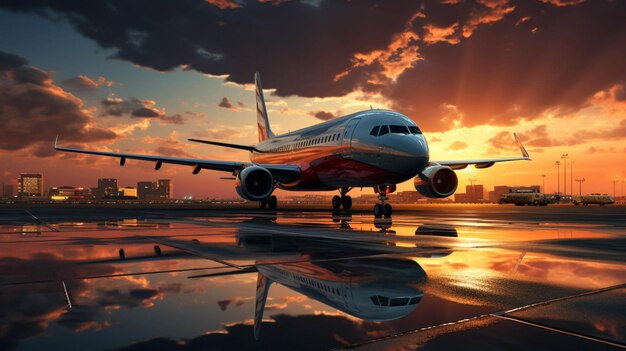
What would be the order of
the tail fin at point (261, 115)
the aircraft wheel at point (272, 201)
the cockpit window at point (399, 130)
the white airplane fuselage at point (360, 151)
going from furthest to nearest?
the tail fin at point (261, 115)
the aircraft wheel at point (272, 201)
the cockpit window at point (399, 130)
the white airplane fuselage at point (360, 151)

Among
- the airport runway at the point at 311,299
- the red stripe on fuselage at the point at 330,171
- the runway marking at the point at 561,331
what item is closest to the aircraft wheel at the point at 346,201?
the red stripe on fuselage at the point at 330,171

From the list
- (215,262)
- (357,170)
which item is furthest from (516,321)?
(357,170)

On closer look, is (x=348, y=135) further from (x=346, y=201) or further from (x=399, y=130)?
(x=346, y=201)

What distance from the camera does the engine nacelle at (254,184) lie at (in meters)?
22.7

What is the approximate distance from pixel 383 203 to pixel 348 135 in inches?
146

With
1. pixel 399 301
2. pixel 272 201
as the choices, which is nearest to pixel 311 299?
pixel 399 301

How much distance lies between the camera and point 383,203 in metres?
19.8

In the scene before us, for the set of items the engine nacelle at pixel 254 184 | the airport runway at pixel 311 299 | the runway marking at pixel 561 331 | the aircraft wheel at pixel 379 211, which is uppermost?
the engine nacelle at pixel 254 184

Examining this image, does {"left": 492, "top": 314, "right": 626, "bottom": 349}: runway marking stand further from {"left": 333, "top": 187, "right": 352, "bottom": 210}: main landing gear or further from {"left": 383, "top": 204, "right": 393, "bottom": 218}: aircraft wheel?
{"left": 333, "top": 187, "right": 352, "bottom": 210}: main landing gear

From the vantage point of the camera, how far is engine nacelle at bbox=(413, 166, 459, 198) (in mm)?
22828

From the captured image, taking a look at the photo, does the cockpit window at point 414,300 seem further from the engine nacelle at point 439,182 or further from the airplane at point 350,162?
the engine nacelle at point 439,182

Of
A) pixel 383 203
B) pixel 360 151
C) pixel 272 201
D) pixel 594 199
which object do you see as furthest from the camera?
pixel 594 199

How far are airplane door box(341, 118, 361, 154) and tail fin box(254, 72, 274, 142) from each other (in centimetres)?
1761

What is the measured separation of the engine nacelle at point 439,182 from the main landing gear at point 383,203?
3098 millimetres
